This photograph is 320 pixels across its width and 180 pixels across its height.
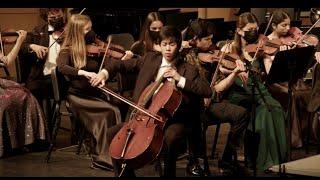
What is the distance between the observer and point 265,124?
4105 mm

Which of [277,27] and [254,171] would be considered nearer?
[254,171]

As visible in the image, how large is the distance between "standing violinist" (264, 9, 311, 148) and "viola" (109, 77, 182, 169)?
1338 millimetres

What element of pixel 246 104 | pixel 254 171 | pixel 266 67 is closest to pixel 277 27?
pixel 266 67

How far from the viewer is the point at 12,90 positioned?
450 cm

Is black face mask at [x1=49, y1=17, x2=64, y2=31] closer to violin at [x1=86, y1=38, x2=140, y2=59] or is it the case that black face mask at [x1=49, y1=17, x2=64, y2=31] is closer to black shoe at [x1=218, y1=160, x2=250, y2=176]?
violin at [x1=86, y1=38, x2=140, y2=59]

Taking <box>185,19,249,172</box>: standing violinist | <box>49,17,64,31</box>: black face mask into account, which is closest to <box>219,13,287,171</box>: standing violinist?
<box>185,19,249,172</box>: standing violinist

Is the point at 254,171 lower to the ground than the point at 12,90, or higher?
lower

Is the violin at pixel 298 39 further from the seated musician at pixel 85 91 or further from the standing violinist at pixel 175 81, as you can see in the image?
the seated musician at pixel 85 91

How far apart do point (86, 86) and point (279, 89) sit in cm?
147

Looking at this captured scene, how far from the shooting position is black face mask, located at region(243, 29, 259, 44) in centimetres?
420

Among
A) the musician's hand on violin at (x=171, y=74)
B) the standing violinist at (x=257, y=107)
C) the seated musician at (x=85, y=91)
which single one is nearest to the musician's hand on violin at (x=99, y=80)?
the seated musician at (x=85, y=91)

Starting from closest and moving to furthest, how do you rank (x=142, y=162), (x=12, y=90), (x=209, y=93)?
(x=142, y=162) → (x=209, y=93) → (x=12, y=90)

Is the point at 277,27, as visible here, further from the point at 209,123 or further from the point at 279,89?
the point at 209,123

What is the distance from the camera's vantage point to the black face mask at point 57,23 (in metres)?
4.73
